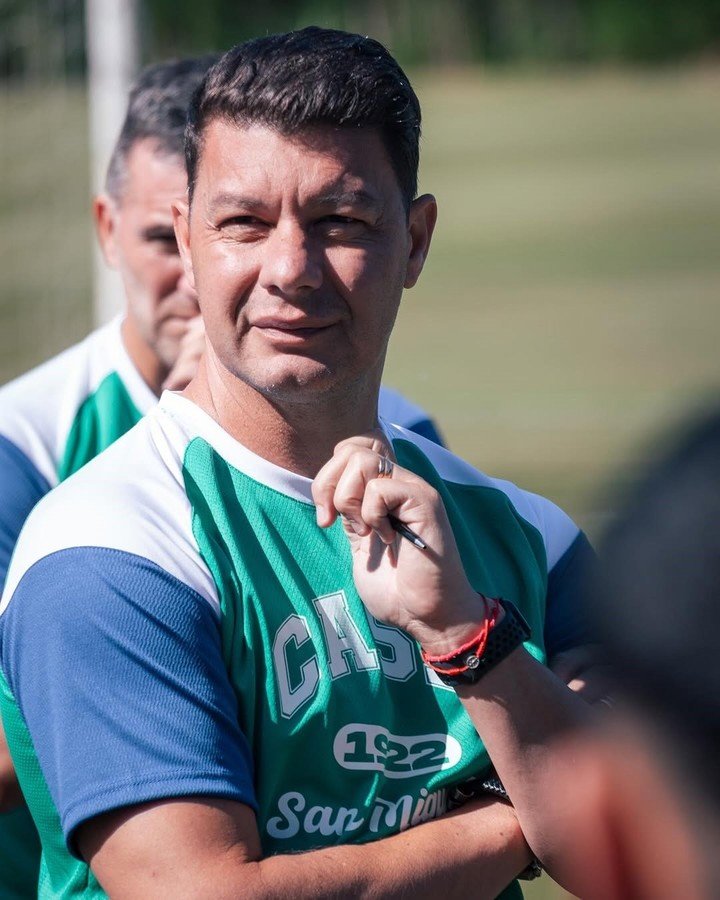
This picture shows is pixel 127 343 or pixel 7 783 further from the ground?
pixel 127 343

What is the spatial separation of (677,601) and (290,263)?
1396 millimetres

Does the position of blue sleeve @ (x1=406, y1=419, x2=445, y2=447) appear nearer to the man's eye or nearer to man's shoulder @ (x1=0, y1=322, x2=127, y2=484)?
man's shoulder @ (x1=0, y1=322, x2=127, y2=484)

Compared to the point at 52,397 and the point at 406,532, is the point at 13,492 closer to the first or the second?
the point at 52,397

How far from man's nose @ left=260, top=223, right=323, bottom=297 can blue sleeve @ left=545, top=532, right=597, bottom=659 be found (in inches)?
28.1

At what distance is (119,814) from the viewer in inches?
86.6

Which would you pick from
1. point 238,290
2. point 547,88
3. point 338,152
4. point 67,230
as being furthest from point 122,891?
point 547,88

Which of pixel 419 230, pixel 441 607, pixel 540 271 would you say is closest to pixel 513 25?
pixel 540 271

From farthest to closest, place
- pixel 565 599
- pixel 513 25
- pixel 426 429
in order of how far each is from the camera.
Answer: pixel 513 25 → pixel 426 429 → pixel 565 599

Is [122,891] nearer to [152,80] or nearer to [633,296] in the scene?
→ [152,80]

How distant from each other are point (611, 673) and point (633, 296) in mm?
21764

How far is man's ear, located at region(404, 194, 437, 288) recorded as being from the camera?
2.78 meters

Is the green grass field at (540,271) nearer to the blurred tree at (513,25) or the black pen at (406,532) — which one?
the black pen at (406,532)

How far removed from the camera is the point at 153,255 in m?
4.23

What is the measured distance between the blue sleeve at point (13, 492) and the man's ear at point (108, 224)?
1.12 m
